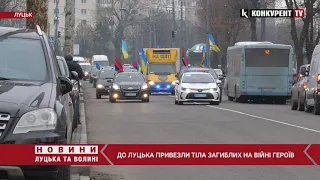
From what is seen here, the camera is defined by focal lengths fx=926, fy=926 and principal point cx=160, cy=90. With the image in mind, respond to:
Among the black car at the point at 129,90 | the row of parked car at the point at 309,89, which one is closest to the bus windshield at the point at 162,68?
the black car at the point at 129,90

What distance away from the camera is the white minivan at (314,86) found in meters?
30.9

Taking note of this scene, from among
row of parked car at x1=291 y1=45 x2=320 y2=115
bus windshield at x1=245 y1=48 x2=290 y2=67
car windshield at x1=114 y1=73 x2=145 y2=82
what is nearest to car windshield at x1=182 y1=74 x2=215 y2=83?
car windshield at x1=114 y1=73 x2=145 y2=82

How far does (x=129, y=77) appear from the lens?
141ft

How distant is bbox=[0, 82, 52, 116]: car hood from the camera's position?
8.52m

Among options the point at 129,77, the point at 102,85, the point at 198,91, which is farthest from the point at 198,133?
the point at 102,85

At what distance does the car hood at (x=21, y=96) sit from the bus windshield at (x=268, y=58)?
34.4m

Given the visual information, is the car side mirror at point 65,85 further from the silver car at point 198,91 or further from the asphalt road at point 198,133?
the silver car at point 198,91

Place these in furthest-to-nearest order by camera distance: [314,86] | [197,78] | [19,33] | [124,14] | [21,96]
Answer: [124,14] < [197,78] < [314,86] < [19,33] < [21,96]

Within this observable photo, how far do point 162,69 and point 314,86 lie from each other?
27634mm

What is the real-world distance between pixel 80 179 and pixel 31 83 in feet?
7.87

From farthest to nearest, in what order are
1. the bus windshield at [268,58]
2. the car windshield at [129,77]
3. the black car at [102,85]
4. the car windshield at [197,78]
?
the black car at [102,85]
the bus windshield at [268,58]
the car windshield at [129,77]
the car windshield at [197,78]

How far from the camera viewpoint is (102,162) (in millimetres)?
8477

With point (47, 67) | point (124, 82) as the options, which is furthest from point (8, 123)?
point (124, 82)

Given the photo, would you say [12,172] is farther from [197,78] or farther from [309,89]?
[197,78]
